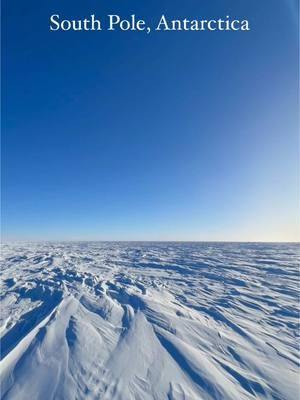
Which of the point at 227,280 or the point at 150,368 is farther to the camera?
the point at 227,280

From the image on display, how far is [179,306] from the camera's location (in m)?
4.72

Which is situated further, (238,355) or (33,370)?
(238,355)

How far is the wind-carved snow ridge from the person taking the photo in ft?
7.86

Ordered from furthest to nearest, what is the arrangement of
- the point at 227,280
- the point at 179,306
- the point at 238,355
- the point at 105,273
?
the point at 105,273, the point at 227,280, the point at 179,306, the point at 238,355

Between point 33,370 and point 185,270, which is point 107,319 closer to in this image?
point 33,370

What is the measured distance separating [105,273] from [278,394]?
6608 mm

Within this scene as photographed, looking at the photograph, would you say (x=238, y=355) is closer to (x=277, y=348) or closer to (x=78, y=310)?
(x=277, y=348)

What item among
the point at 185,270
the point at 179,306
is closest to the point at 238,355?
the point at 179,306

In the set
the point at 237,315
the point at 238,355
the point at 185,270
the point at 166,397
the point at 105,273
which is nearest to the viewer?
the point at 166,397

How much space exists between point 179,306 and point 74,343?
2441 mm

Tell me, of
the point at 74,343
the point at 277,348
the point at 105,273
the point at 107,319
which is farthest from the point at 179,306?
the point at 105,273

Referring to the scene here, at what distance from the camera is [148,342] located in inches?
129

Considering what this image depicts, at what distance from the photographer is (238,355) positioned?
3.00 metres

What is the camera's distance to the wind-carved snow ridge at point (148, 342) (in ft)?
7.86
